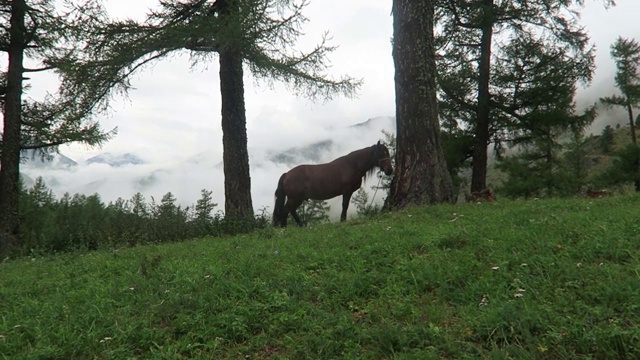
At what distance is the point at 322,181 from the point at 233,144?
280 centimetres

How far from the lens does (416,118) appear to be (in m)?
9.27

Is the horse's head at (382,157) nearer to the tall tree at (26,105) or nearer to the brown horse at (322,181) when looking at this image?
the brown horse at (322,181)

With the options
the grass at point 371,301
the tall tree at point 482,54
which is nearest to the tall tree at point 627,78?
the tall tree at point 482,54

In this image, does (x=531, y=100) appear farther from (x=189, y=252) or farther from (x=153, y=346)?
(x=153, y=346)

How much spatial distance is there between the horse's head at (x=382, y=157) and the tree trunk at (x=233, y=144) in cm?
376

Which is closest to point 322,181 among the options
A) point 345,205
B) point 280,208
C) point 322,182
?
point 322,182

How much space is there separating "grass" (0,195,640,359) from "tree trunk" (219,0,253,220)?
21.9ft

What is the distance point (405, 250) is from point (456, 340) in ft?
6.78

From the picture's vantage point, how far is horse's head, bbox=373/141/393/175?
1209 cm

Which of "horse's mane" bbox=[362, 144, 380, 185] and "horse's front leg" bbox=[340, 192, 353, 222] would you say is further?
"horse's mane" bbox=[362, 144, 380, 185]

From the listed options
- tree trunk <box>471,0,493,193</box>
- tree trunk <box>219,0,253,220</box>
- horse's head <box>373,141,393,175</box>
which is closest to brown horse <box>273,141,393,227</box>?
horse's head <box>373,141,393,175</box>

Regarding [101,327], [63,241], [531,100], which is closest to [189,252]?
[101,327]

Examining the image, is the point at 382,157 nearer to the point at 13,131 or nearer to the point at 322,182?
the point at 322,182

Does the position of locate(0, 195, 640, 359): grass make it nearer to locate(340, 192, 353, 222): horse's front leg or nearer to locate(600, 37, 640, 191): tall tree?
locate(340, 192, 353, 222): horse's front leg
